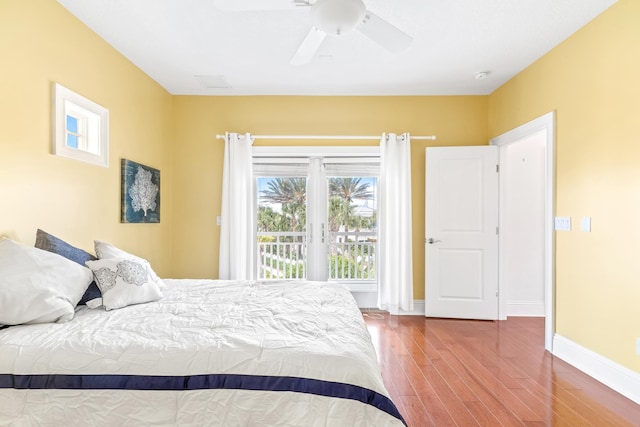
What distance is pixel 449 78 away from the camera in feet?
11.6

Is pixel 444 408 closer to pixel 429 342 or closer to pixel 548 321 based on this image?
pixel 429 342

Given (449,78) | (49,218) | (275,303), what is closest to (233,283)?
(275,303)

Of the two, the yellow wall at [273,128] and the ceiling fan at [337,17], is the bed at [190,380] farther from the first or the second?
the yellow wall at [273,128]

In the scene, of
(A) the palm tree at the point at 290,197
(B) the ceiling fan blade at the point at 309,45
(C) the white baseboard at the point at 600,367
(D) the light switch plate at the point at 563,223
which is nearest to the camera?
(B) the ceiling fan blade at the point at 309,45

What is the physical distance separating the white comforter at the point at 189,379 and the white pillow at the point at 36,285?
0.15 metres

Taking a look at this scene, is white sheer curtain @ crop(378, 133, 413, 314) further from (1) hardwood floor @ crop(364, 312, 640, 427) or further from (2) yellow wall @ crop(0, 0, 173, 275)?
(2) yellow wall @ crop(0, 0, 173, 275)

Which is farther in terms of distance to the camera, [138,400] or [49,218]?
[49,218]

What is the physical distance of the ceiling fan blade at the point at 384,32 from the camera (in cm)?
176

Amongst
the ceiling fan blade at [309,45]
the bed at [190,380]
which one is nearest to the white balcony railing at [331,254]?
the ceiling fan blade at [309,45]

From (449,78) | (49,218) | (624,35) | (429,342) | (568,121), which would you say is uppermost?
(449,78)

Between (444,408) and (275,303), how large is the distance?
1.23 meters

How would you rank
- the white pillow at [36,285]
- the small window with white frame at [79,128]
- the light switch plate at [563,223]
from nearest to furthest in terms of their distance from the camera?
the white pillow at [36,285], the small window with white frame at [79,128], the light switch plate at [563,223]

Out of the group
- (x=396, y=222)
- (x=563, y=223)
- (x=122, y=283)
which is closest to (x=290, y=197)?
(x=396, y=222)

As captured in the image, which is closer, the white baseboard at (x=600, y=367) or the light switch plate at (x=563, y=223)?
the white baseboard at (x=600, y=367)
